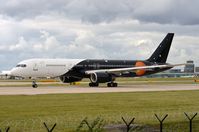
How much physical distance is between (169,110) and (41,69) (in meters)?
37.7

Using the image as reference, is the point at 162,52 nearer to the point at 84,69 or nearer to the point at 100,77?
the point at 84,69

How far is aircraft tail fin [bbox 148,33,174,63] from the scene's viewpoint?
76.6 m

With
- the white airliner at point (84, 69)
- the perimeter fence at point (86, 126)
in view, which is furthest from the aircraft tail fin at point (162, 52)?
the perimeter fence at point (86, 126)

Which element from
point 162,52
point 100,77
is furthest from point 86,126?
point 162,52

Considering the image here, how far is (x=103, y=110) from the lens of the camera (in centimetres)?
2683

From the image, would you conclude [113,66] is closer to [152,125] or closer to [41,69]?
[41,69]

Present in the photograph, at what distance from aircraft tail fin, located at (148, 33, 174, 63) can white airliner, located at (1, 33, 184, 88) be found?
240cm

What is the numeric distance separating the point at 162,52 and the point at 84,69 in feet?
57.9

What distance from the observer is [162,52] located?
7669cm

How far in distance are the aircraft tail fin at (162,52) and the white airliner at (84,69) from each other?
240 centimetres

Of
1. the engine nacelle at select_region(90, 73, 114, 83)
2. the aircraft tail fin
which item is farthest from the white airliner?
the aircraft tail fin

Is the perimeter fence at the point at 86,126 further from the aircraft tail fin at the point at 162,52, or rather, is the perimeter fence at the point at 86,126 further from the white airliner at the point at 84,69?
the aircraft tail fin at the point at 162,52

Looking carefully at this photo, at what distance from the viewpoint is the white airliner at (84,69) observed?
62.3 meters

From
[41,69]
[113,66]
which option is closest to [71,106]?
[41,69]
